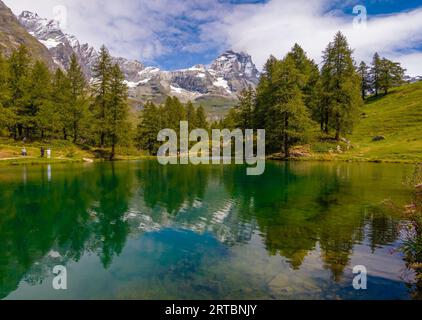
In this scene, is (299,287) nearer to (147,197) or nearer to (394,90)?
(147,197)

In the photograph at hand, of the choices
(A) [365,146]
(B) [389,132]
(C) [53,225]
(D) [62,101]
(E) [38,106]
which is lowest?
(C) [53,225]

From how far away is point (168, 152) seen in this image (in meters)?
98.5

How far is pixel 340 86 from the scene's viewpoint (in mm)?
66188

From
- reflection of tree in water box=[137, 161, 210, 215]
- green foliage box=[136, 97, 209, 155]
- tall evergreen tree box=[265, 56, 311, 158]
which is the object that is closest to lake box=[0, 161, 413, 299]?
reflection of tree in water box=[137, 161, 210, 215]

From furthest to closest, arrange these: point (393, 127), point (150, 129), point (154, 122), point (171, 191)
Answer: point (154, 122) → point (150, 129) → point (393, 127) → point (171, 191)

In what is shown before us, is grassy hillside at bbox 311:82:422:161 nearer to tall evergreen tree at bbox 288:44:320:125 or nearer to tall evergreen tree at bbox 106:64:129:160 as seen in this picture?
tall evergreen tree at bbox 288:44:320:125

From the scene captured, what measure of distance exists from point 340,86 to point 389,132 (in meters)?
21.6

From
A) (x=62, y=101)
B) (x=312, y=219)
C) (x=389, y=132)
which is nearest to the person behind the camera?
(x=312, y=219)

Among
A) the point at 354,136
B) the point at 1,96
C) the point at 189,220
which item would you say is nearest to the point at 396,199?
the point at 189,220

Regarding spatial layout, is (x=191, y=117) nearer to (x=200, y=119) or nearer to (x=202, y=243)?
(x=200, y=119)

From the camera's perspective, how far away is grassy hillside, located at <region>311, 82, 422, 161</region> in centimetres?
6097

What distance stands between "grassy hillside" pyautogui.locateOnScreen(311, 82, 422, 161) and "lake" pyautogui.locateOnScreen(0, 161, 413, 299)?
35.3 m

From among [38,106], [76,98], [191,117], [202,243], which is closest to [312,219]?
[202,243]
